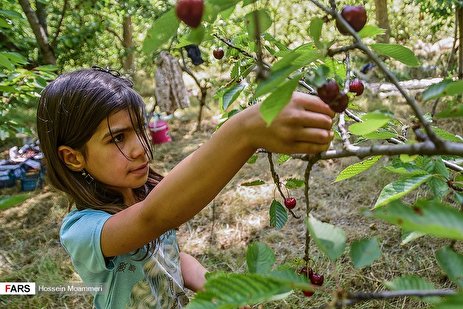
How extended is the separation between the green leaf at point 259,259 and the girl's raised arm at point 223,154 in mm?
130

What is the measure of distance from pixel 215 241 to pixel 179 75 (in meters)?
2.66

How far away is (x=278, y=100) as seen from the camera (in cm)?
49

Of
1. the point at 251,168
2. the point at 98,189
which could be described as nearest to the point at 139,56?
the point at 251,168

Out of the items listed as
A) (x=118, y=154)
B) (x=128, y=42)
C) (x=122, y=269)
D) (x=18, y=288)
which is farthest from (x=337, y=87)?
(x=128, y=42)

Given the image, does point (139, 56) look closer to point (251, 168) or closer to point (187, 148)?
point (187, 148)

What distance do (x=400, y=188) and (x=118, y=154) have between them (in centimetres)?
63

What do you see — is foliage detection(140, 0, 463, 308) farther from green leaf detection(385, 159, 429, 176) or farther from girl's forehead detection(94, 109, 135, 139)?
girl's forehead detection(94, 109, 135, 139)

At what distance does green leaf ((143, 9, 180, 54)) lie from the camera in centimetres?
51

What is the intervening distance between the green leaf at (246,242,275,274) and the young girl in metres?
0.14

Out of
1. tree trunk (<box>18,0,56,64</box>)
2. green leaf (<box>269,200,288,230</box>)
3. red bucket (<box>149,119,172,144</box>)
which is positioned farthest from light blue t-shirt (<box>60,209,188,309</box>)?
red bucket (<box>149,119,172,144</box>)

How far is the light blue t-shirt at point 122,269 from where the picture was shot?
3.09ft

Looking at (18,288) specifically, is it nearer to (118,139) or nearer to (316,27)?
(118,139)

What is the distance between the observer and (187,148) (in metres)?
4.20

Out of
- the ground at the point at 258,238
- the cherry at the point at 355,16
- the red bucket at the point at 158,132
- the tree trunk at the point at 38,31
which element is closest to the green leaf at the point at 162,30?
the cherry at the point at 355,16
